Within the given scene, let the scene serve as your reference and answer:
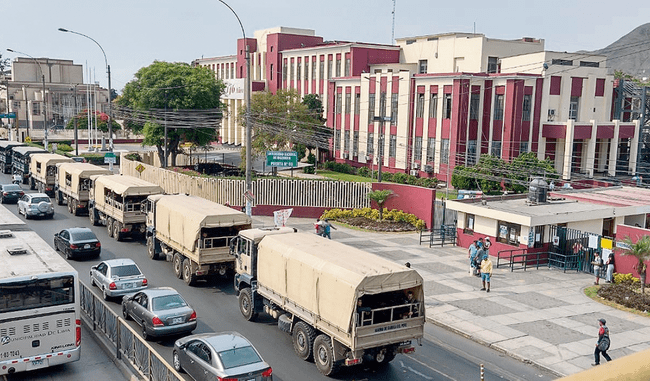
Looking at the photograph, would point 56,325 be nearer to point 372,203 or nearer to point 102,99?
point 372,203

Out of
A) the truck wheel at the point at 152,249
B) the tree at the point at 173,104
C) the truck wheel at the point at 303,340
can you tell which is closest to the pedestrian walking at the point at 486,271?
the truck wheel at the point at 303,340

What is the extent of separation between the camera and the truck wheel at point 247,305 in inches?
767

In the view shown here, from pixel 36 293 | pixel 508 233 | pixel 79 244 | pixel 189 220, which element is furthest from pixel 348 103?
pixel 36 293

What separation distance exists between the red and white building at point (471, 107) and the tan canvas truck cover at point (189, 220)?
74.7 feet

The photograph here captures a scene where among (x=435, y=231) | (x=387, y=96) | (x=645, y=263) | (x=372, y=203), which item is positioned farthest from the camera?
(x=387, y=96)

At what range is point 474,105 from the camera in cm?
5256

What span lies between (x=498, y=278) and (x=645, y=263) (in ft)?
19.5

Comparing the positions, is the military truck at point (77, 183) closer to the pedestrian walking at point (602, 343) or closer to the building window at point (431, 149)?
the building window at point (431, 149)

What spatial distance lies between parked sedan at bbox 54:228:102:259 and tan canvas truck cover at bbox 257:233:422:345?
12.1m

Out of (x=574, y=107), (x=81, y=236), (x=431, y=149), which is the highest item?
(x=574, y=107)

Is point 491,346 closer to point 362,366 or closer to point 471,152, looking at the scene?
point 362,366

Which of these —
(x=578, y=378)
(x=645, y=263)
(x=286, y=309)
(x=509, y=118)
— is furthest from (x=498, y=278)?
(x=509, y=118)

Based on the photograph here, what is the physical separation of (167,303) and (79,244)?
1146 cm

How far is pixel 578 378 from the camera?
634 centimetres
